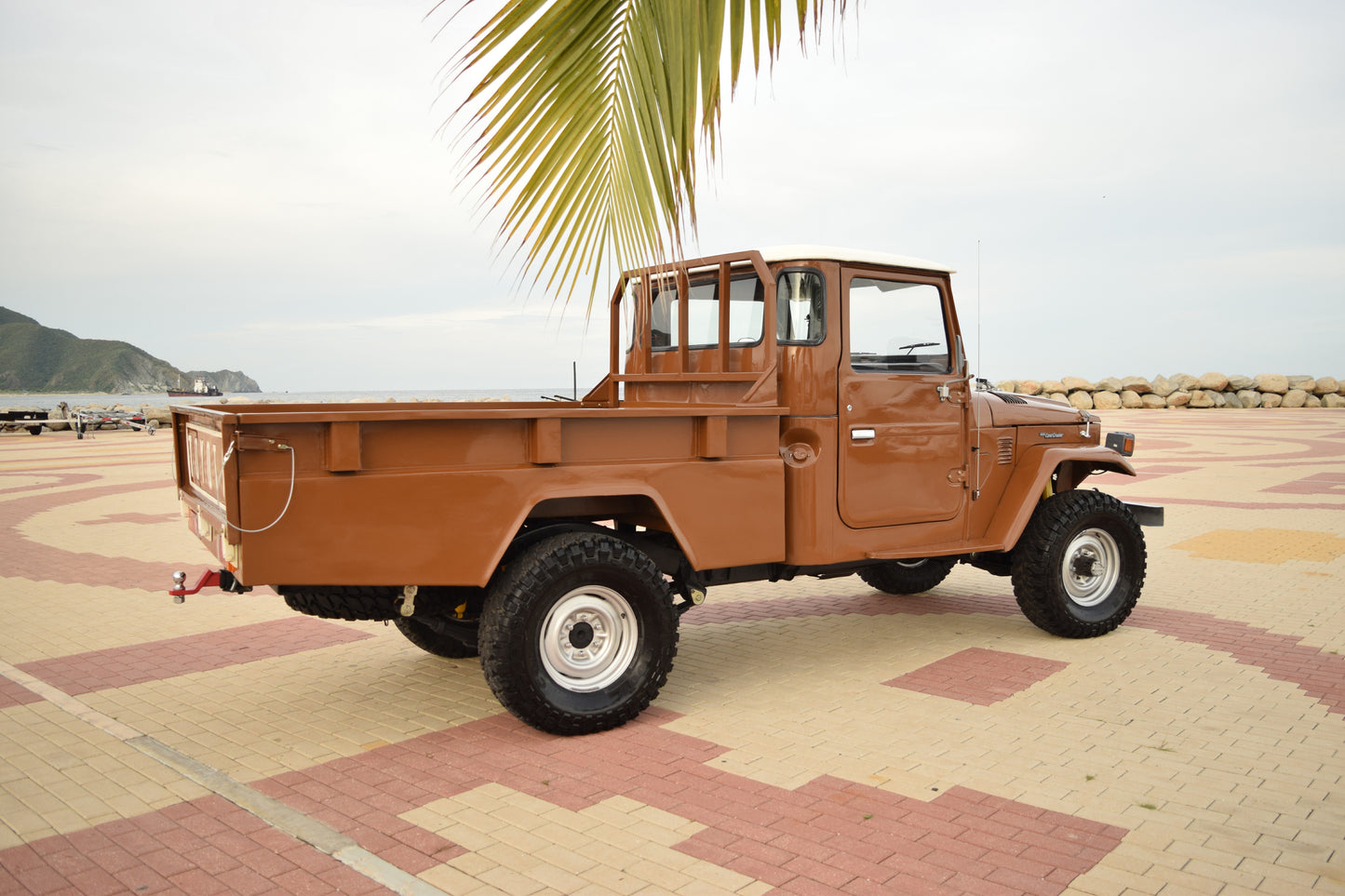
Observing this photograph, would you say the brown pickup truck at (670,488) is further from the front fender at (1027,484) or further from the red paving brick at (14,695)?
the red paving brick at (14,695)

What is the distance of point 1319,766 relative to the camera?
4.12 m

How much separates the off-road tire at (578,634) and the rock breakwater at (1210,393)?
36.6 metres

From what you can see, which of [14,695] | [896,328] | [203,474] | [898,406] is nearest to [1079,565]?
[898,406]

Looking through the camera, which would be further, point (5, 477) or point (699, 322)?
point (5, 477)

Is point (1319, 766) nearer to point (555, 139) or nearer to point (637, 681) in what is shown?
point (637, 681)

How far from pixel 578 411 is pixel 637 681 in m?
1.37

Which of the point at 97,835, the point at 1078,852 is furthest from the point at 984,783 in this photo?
the point at 97,835

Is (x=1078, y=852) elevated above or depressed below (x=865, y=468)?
below

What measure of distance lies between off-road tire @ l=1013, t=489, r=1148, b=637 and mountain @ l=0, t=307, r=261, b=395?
157m

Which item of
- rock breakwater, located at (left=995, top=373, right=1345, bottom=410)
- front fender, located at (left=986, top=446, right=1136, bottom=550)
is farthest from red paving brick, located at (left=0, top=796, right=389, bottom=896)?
rock breakwater, located at (left=995, top=373, right=1345, bottom=410)

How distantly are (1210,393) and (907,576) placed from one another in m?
38.3

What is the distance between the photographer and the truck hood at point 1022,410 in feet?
20.2

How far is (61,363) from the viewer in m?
140

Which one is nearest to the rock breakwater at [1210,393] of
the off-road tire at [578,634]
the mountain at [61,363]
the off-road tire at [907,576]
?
the off-road tire at [907,576]
